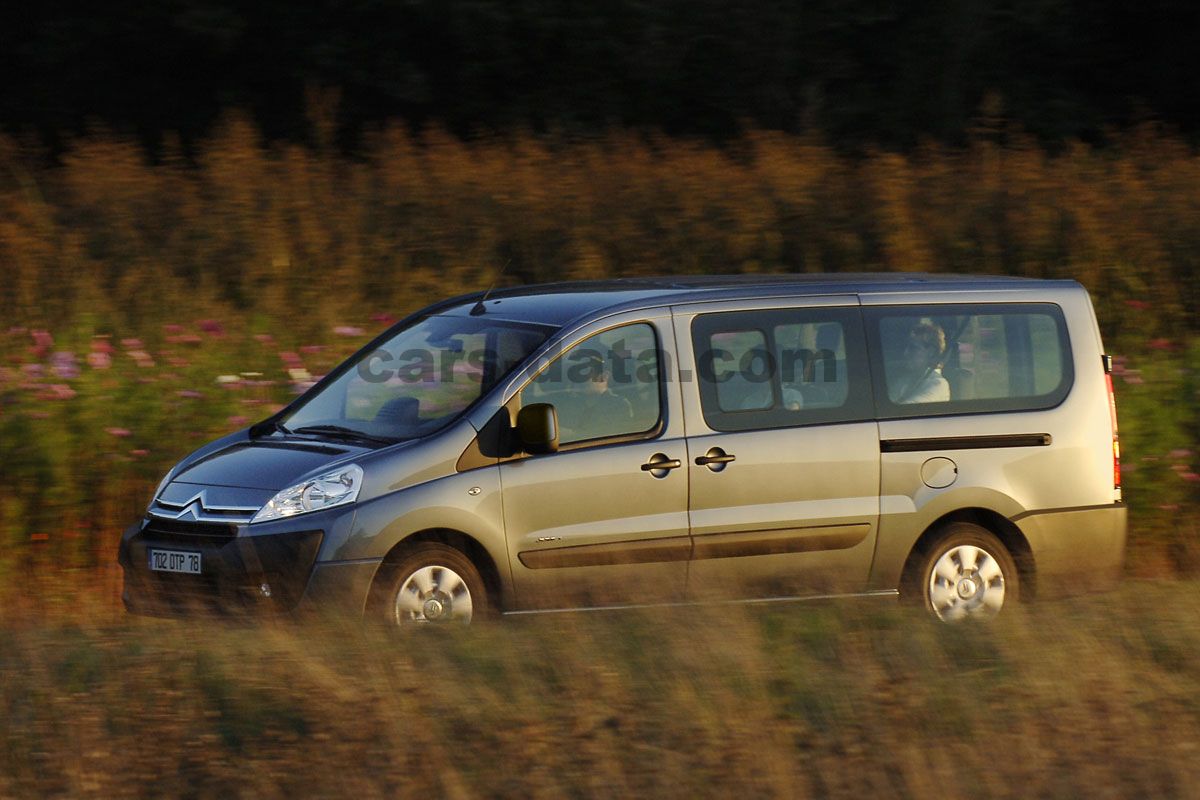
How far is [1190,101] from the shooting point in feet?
72.7

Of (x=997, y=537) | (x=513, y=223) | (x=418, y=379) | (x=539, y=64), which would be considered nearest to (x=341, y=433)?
(x=418, y=379)

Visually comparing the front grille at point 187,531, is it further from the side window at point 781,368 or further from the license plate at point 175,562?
the side window at point 781,368

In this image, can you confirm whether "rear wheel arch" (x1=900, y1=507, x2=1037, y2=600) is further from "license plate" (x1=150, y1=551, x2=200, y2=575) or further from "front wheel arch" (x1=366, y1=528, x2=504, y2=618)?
"license plate" (x1=150, y1=551, x2=200, y2=575)

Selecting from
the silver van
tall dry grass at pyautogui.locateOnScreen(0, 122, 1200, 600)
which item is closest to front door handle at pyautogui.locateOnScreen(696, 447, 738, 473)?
the silver van

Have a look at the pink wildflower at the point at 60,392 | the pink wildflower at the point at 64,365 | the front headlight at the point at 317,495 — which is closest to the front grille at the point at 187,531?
the front headlight at the point at 317,495

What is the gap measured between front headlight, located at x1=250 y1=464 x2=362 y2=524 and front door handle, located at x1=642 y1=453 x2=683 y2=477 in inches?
48.3

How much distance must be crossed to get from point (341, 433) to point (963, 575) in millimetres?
2890

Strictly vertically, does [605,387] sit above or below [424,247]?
below

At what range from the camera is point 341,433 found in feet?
24.8

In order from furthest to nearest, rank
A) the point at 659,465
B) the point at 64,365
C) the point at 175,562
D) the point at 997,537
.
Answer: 1. the point at 64,365
2. the point at 997,537
3. the point at 659,465
4. the point at 175,562

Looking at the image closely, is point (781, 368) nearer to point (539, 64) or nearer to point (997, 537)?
point (997, 537)

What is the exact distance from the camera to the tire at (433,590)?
273 inches

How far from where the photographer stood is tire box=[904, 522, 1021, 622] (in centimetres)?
788

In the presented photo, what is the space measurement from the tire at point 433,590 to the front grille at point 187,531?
2.29 ft
